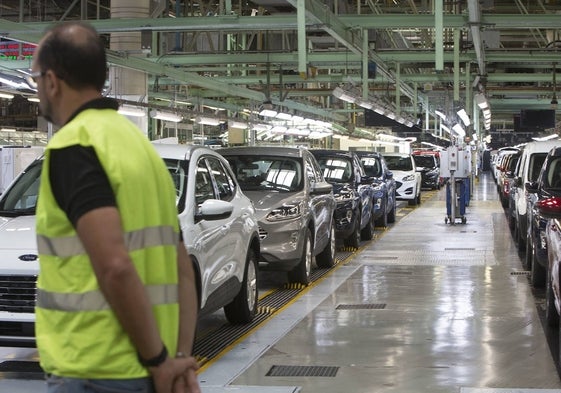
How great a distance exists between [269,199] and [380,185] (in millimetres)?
9437

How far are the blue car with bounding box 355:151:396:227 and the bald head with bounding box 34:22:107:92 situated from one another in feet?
61.7

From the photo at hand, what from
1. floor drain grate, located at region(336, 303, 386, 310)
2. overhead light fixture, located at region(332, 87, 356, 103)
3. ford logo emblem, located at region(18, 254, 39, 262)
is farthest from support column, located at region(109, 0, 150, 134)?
ford logo emblem, located at region(18, 254, 39, 262)

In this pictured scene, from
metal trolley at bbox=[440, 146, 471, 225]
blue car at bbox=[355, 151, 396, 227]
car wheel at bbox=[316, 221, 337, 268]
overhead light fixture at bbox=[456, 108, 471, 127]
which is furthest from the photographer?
overhead light fixture at bbox=[456, 108, 471, 127]

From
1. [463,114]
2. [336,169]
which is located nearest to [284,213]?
[336,169]

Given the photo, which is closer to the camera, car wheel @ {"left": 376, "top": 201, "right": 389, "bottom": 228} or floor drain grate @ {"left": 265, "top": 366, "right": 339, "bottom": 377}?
floor drain grate @ {"left": 265, "top": 366, "right": 339, "bottom": 377}

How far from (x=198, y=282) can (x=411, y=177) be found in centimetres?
2427


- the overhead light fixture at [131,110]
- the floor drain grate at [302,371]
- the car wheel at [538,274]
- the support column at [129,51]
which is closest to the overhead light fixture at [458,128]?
the support column at [129,51]

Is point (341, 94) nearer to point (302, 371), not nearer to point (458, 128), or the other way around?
point (458, 128)

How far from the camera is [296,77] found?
104 ft

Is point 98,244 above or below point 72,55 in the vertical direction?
below

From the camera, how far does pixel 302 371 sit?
7918mm

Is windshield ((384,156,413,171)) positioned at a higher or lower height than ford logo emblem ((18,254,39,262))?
higher

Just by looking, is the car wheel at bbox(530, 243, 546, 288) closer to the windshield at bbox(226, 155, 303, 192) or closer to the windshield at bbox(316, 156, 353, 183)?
the windshield at bbox(226, 155, 303, 192)

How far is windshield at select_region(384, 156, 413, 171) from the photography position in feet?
104
